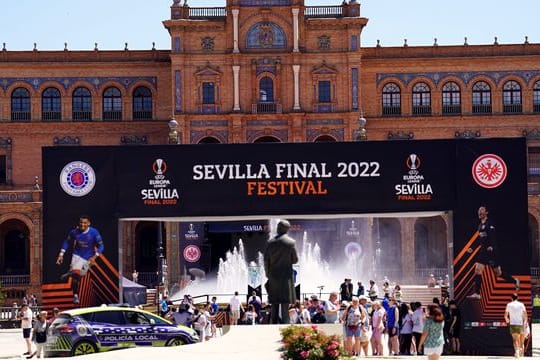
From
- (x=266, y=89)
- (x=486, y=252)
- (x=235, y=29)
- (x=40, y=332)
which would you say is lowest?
(x=40, y=332)

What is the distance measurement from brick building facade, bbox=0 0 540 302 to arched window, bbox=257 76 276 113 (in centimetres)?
6

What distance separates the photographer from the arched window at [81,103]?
212 feet

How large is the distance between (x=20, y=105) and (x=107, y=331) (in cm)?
4076

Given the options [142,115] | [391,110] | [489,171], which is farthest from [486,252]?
[142,115]

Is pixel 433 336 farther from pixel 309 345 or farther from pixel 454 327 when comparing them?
pixel 454 327

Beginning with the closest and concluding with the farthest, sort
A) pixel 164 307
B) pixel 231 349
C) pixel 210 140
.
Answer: pixel 231 349 → pixel 164 307 → pixel 210 140

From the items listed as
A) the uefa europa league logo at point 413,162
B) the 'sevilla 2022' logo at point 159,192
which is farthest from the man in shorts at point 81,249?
the uefa europa league logo at point 413,162

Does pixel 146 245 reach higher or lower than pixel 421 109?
lower

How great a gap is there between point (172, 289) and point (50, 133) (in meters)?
14.1

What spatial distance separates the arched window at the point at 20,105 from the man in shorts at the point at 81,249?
3688cm

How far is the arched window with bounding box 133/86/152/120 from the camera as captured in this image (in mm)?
64812

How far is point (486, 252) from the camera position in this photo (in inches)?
1107

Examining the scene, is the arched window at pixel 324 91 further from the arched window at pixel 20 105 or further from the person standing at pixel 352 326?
the person standing at pixel 352 326

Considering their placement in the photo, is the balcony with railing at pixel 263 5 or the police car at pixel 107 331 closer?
the police car at pixel 107 331
